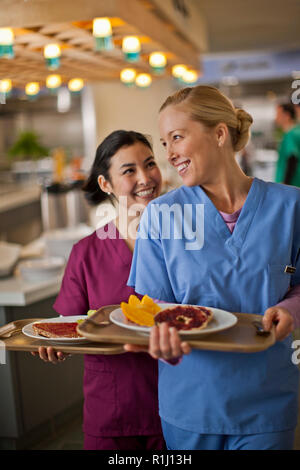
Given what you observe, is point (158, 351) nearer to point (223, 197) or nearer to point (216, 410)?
point (216, 410)

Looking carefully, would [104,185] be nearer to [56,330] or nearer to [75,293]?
[75,293]

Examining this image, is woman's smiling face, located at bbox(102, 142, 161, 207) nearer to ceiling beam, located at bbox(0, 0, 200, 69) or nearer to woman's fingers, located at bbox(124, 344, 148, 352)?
woman's fingers, located at bbox(124, 344, 148, 352)

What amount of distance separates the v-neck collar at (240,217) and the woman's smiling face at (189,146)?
0.07m

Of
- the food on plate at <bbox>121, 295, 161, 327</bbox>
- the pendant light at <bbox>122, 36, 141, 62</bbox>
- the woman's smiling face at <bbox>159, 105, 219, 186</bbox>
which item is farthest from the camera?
the pendant light at <bbox>122, 36, 141, 62</bbox>

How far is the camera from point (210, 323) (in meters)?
1.23

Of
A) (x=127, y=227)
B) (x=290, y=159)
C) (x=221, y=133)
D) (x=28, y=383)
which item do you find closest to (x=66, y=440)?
(x=28, y=383)

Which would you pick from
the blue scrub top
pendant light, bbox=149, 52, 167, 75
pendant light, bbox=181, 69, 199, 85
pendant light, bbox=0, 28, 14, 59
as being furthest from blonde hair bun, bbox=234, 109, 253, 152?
pendant light, bbox=181, 69, 199, 85

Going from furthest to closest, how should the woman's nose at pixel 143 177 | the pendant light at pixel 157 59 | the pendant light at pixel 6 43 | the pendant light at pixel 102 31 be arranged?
the pendant light at pixel 157 59 → the pendant light at pixel 102 31 → the pendant light at pixel 6 43 → the woman's nose at pixel 143 177

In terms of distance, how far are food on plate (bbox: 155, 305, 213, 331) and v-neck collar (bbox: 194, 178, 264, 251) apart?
189 millimetres

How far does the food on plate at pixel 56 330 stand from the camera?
141 cm

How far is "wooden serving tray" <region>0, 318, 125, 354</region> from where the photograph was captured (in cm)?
133

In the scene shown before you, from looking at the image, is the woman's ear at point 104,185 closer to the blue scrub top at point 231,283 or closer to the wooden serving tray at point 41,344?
the blue scrub top at point 231,283

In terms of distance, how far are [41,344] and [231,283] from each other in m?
0.50

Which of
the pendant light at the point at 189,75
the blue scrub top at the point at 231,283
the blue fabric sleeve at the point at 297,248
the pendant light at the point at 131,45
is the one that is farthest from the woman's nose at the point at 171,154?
the pendant light at the point at 189,75
